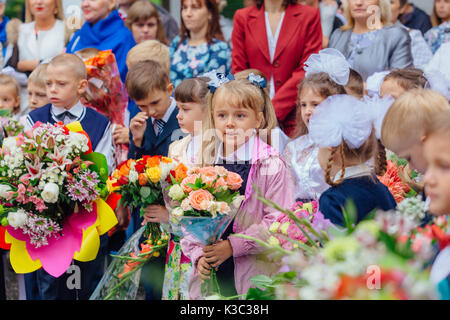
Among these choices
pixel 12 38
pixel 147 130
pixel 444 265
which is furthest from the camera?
pixel 12 38

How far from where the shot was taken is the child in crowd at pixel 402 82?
3.95m

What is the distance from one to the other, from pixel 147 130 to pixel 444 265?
293 centimetres

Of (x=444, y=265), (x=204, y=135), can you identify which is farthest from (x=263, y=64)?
(x=444, y=265)

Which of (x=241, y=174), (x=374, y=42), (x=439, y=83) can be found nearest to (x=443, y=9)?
(x=374, y=42)

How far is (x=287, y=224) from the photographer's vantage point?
2.93 meters

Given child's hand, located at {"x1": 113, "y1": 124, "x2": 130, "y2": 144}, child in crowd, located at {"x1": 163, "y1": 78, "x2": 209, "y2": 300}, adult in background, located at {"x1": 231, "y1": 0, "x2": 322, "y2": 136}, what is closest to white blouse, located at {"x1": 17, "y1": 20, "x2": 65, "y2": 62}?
child's hand, located at {"x1": 113, "y1": 124, "x2": 130, "y2": 144}

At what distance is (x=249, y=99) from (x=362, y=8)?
2.03m

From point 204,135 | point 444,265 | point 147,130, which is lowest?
point 147,130

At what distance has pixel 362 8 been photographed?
5.06m

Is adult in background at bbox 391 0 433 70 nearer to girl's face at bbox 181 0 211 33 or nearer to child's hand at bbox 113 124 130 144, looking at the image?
girl's face at bbox 181 0 211 33

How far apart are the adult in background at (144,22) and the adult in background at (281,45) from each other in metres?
1.19

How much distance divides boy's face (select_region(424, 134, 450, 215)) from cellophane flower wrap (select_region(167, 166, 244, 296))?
45.6 inches
